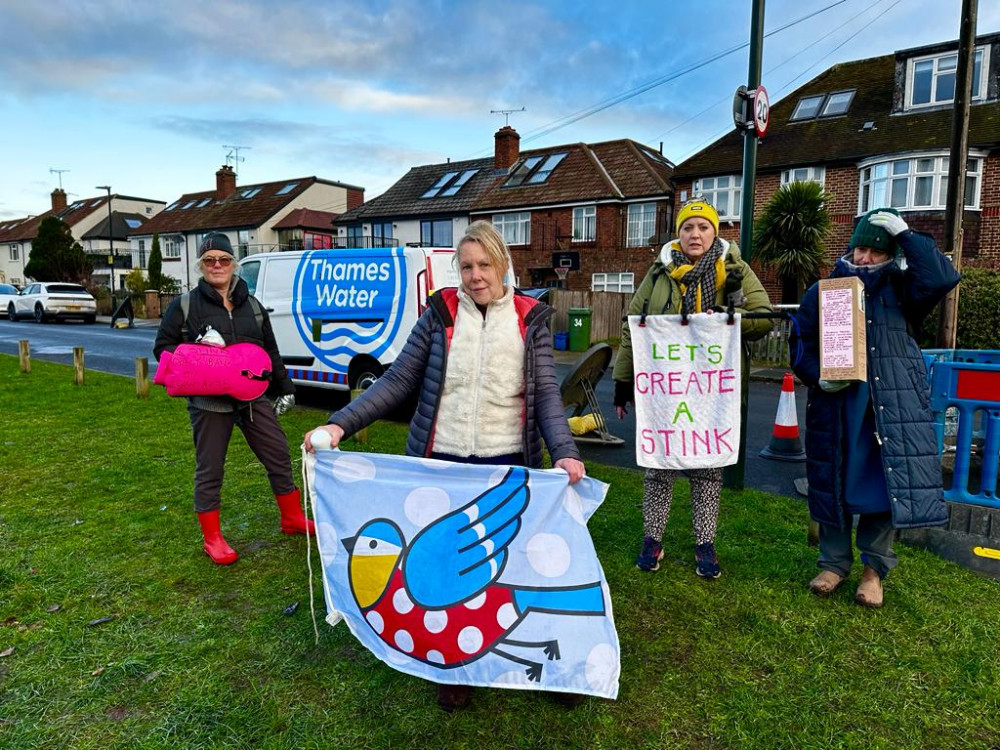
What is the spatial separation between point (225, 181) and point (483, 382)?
168 ft

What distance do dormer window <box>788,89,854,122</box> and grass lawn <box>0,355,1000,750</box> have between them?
2376 cm

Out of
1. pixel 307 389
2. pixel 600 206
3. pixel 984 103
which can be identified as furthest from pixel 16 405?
pixel 984 103

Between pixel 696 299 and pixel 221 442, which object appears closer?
pixel 696 299

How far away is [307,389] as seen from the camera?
10.8m

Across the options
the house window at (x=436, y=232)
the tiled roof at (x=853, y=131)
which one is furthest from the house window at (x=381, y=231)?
the tiled roof at (x=853, y=131)

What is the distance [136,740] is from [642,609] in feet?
7.55

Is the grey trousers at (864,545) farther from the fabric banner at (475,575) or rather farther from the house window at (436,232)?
the house window at (436,232)

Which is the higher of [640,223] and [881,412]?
[640,223]

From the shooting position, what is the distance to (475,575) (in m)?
2.50

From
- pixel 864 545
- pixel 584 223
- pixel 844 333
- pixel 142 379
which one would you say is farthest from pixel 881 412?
pixel 584 223

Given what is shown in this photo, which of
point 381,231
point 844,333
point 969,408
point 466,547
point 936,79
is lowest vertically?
point 466,547

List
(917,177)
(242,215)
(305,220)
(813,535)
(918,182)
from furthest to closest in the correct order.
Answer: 1. (242,215)
2. (305,220)
3. (918,182)
4. (917,177)
5. (813,535)

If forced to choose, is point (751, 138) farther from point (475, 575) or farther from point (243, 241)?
point (243, 241)

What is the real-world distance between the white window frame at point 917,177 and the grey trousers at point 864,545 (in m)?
20.2
